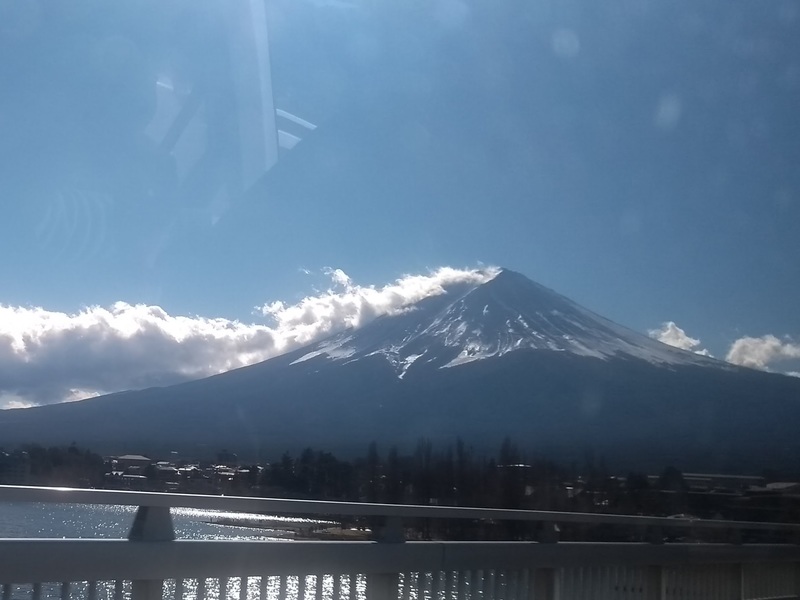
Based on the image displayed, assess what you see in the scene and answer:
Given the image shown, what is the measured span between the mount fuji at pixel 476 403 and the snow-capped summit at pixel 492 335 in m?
0.14

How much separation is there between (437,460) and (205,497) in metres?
9.48

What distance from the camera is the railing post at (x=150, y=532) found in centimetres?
456

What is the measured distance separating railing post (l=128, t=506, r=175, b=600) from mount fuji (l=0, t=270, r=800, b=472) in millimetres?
9023

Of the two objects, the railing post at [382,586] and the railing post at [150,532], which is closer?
the railing post at [150,532]

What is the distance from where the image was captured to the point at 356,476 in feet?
39.3

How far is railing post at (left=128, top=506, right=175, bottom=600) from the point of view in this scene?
4.56 m

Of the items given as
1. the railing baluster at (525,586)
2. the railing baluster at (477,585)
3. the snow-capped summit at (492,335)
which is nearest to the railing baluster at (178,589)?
the railing baluster at (477,585)

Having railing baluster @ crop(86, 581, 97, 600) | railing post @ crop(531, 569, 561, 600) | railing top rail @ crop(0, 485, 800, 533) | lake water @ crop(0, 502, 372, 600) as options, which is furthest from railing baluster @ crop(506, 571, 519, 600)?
railing baluster @ crop(86, 581, 97, 600)

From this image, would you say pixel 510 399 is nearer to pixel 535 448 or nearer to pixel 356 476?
pixel 535 448

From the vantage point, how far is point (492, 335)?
44.0m

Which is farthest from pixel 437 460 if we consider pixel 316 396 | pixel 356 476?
pixel 316 396

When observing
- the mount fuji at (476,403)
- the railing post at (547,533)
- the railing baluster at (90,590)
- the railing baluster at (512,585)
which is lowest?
the railing baluster at (512,585)

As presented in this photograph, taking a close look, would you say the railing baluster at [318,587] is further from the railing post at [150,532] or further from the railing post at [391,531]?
the railing post at [150,532]

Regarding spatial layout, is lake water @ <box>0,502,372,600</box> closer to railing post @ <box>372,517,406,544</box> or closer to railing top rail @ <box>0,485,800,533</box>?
railing top rail @ <box>0,485,800,533</box>
